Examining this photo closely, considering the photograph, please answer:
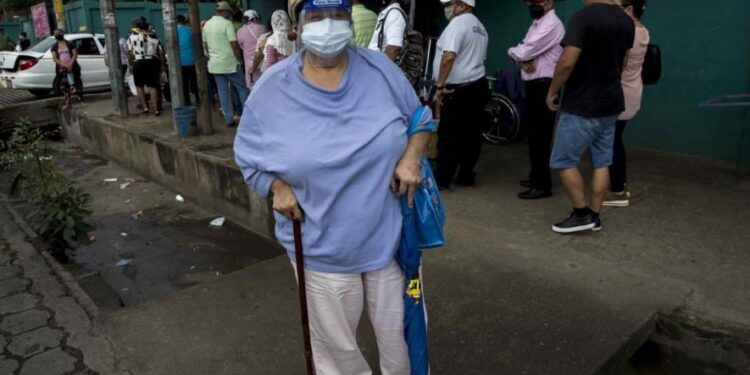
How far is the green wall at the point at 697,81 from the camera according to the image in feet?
17.6

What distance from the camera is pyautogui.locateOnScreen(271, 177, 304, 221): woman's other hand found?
206cm

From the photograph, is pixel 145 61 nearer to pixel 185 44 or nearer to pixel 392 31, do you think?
pixel 185 44

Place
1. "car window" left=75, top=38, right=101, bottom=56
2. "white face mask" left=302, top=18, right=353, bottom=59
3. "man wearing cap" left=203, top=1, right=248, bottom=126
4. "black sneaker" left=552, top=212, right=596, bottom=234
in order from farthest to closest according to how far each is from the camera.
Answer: "car window" left=75, top=38, right=101, bottom=56 < "man wearing cap" left=203, top=1, right=248, bottom=126 < "black sneaker" left=552, top=212, right=596, bottom=234 < "white face mask" left=302, top=18, right=353, bottom=59

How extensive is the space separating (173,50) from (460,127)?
4301 millimetres

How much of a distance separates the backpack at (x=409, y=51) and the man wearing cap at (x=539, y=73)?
80 centimetres

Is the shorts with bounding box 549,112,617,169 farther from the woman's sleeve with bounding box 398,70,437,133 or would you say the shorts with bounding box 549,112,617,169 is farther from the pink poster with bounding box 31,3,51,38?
the pink poster with bounding box 31,3,51,38

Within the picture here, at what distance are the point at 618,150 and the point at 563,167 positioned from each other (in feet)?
2.71

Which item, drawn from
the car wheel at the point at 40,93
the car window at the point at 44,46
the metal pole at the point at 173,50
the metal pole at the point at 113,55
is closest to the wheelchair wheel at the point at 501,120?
the metal pole at the point at 173,50

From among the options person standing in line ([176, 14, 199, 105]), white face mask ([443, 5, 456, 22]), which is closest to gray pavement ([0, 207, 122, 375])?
white face mask ([443, 5, 456, 22])

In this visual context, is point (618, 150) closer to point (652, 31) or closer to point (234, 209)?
point (652, 31)

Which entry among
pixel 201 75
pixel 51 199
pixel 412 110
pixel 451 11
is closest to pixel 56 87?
pixel 201 75

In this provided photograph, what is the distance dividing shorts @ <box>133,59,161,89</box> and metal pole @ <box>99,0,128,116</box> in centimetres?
32

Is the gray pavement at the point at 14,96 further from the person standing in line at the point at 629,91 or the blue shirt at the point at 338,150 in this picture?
the blue shirt at the point at 338,150

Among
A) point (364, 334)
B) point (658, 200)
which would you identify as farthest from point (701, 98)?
point (364, 334)
